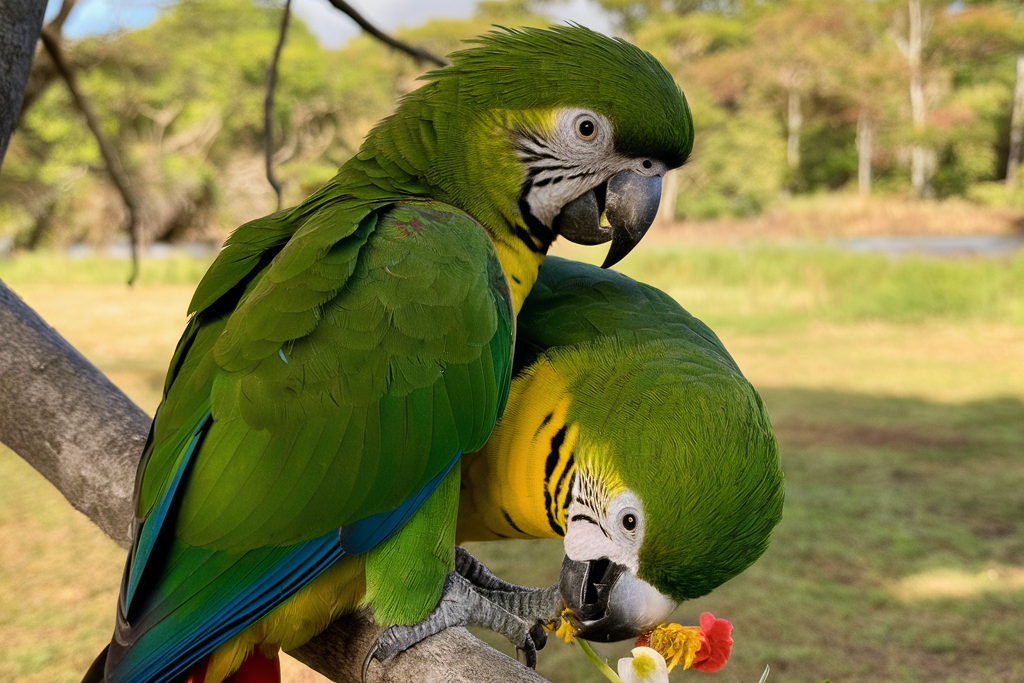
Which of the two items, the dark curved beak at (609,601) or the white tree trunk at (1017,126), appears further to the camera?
the white tree trunk at (1017,126)

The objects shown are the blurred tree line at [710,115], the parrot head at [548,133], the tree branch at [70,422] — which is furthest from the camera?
the blurred tree line at [710,115]


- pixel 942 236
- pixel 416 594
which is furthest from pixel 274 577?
pixel 942 236

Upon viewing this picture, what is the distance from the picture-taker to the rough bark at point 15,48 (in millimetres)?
1645

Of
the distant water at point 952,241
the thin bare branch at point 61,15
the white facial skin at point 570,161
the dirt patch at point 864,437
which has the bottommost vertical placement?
the distant water at point 952,241

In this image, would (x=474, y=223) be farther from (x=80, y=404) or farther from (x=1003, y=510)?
(x=1003, y=510)

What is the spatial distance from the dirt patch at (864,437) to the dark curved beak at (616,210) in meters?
4.99

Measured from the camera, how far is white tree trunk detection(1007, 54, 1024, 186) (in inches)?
803

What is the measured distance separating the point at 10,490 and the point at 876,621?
478 cm

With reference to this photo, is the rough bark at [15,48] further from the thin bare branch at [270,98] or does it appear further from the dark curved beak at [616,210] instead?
the dark curved beak at [616,210]

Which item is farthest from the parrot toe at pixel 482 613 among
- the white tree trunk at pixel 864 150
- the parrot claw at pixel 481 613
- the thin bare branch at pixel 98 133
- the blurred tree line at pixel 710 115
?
the white tree trunk at pixel 864 150

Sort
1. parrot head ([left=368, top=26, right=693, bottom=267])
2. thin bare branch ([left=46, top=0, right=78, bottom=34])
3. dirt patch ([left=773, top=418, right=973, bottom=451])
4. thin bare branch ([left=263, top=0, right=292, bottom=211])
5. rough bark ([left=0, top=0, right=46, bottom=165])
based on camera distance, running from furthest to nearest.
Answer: dirt patch ([left=773, top=418, right=973, bottom=451])
thin bare branch ([left=46, top=0, right=78, bottom=34])
thin bare branch ([left=263, top=0, right=292, bottom=211])
rough bark ([left=0, top=0, right=46, bottom=165])
parrot head ([left=368, top=26, right=693, bottom=267])

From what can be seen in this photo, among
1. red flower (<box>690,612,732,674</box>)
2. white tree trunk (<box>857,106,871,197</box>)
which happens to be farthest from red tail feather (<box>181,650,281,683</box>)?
white tree trunk (<box>857,106,871,197</box>)

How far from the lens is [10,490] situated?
467cm

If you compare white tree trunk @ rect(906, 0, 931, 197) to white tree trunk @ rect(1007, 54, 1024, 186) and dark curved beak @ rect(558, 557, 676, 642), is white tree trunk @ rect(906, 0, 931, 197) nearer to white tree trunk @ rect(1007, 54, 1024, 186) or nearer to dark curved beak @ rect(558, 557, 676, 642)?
white tree trunk @ rect(1007, 54, 1024, 186)
